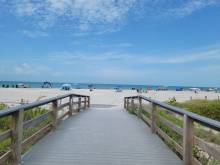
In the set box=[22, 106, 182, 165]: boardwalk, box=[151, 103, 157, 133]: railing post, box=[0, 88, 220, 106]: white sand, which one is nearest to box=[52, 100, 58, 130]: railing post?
box=[22, 106, 182, 165]: boardwalk

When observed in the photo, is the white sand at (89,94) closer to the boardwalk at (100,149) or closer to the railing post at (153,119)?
the railing post at (153,119)

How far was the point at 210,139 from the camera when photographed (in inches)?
470

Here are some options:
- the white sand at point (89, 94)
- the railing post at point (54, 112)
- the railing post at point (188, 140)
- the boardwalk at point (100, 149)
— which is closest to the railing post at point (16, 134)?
the boardwalk at point (100, 149)

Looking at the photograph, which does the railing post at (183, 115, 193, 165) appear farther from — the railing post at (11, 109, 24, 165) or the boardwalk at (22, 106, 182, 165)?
the railing post at (11, 109, 24, 165)

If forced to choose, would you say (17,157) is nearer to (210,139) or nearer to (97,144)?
(97,144)

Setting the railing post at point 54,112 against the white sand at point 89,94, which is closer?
the railing post at point 54,112

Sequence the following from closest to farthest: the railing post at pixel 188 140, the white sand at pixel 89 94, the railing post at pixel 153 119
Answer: the railing post at pixel 188 140
the railing post at pixel 153 119
the white sand at pixel 89 94

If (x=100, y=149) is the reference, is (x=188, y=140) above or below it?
above

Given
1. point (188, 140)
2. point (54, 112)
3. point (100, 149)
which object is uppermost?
point (54, 112)

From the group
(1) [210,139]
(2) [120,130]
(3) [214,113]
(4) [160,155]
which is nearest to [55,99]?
(2) [120,130]

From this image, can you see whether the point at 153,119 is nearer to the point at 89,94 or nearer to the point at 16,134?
the point at 16,134

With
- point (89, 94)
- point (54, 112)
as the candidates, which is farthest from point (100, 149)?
point (89, 94)

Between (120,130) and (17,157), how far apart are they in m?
4.78

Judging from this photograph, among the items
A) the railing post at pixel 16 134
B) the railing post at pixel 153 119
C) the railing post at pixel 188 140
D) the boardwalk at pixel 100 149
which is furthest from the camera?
the railing post at pixel 153 119
